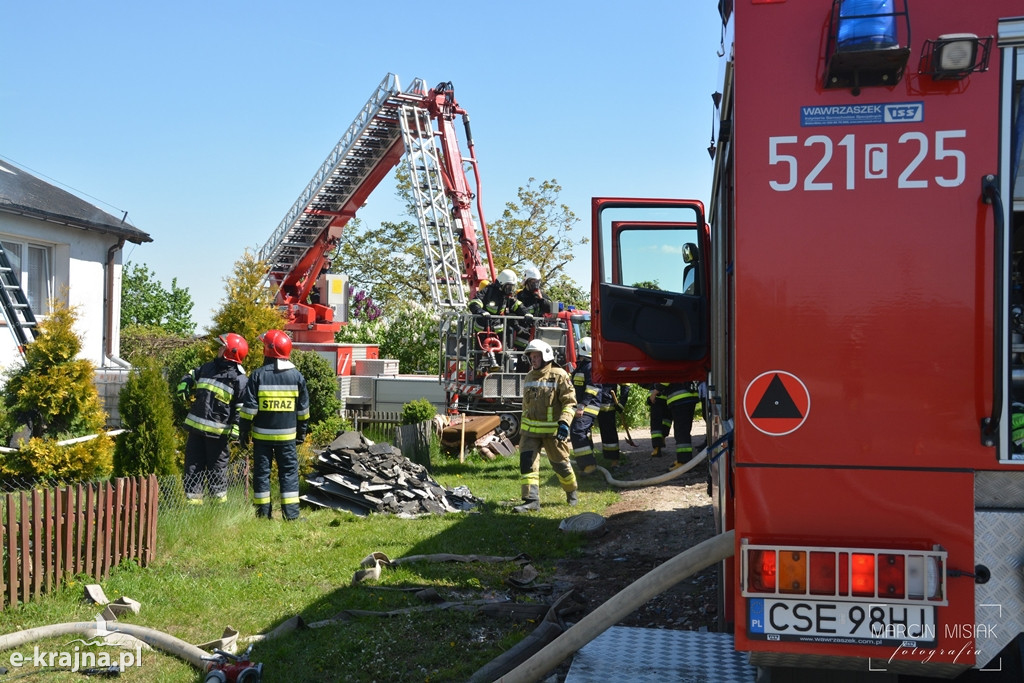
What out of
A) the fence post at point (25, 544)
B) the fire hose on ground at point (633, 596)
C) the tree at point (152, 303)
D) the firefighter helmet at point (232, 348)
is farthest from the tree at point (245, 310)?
the tree at point (152, 303)

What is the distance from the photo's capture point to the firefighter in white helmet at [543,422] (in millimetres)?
9008

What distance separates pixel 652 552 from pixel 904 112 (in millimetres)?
5436

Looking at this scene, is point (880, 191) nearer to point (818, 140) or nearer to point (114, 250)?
point (818, 140)

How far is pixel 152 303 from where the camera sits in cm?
4469

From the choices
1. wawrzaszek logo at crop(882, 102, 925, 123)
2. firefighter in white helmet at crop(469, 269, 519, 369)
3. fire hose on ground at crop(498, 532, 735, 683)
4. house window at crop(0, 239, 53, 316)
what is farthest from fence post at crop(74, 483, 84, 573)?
house window at crop(0, 239, 53, 316)

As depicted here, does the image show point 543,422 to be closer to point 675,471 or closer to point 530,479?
point 530,479

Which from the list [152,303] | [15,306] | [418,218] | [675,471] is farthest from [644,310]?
[152,303]

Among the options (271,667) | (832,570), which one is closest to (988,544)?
(832,570)

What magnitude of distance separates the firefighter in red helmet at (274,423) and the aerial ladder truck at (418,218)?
5160 millimetres

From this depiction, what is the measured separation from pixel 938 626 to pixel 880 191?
1286 mm

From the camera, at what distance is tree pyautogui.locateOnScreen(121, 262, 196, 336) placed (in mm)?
42875

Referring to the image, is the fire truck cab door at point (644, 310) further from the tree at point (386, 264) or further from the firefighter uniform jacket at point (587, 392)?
the tree at point (386, 264)

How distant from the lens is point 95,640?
16.1 ft

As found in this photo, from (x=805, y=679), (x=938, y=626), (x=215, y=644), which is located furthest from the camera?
(x=215, y=644)
